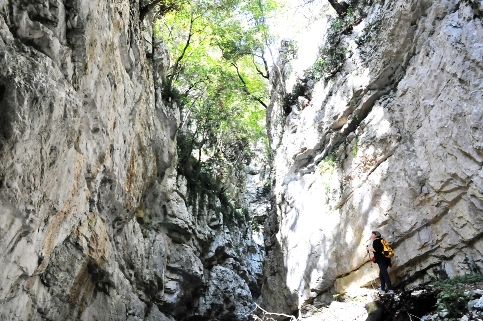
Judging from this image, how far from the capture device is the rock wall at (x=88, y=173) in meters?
5.46

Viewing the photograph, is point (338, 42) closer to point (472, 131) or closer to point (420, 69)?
point (420, 69)

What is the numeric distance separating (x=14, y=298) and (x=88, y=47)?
4652 millimetres

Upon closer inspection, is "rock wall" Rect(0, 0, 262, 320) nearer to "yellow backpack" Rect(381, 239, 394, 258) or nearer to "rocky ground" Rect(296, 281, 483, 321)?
"rocky ground" Rect(296, 281, 483, 321)

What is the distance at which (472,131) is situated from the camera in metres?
6.77

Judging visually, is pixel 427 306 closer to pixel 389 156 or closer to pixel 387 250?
pixel 387 250

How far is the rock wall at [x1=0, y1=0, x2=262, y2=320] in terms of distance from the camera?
5.46 m

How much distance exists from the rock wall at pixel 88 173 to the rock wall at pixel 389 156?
4.78m

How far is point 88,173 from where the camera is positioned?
8.20m

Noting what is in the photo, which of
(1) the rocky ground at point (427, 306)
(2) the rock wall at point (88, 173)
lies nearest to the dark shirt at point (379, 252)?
(1) the rocky ground at point (427, 306)

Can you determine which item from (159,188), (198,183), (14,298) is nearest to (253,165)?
(198,183)

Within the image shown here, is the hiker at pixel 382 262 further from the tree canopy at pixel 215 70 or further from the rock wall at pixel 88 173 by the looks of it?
the tree canopy at pixel 215 70

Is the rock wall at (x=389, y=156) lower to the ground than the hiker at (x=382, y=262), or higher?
higher

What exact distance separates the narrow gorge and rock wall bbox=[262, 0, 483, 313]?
0.04 meters

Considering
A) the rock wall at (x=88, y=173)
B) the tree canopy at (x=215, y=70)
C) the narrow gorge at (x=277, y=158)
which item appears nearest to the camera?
the rock wall at (x=88, y=173)
